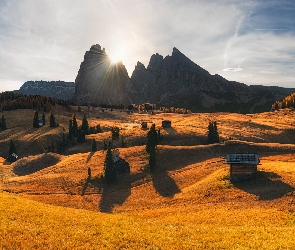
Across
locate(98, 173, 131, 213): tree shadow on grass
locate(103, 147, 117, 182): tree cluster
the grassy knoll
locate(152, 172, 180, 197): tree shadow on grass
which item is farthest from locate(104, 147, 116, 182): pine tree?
the grassy knoll

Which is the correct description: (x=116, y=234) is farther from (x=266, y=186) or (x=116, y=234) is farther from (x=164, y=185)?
(x=164, y=185)

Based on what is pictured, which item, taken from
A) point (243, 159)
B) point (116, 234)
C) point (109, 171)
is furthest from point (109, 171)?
point (116, 234)

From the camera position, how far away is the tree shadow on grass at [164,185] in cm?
6198

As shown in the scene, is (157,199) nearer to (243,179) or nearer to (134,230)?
(243,179)

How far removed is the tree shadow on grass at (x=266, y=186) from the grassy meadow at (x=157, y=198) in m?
0.16

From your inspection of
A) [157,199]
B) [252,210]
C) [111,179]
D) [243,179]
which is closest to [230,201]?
[252,210]

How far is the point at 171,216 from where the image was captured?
44250 mm

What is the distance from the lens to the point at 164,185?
2606 inches

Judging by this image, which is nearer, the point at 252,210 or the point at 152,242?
the point at 152,242

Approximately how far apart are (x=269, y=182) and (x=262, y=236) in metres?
28.3

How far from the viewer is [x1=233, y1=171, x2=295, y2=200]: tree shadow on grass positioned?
157 ft

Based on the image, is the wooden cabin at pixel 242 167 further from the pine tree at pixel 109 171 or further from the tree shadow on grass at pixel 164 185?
the pine tree at pixel 109 171

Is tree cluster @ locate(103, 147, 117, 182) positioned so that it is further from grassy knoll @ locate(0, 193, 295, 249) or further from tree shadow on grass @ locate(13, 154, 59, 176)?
grassy knoll @ locate(0, 193, 295, 249)

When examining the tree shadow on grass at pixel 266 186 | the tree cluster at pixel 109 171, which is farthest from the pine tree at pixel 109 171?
the tree shadow on grass at pixel 266 186
